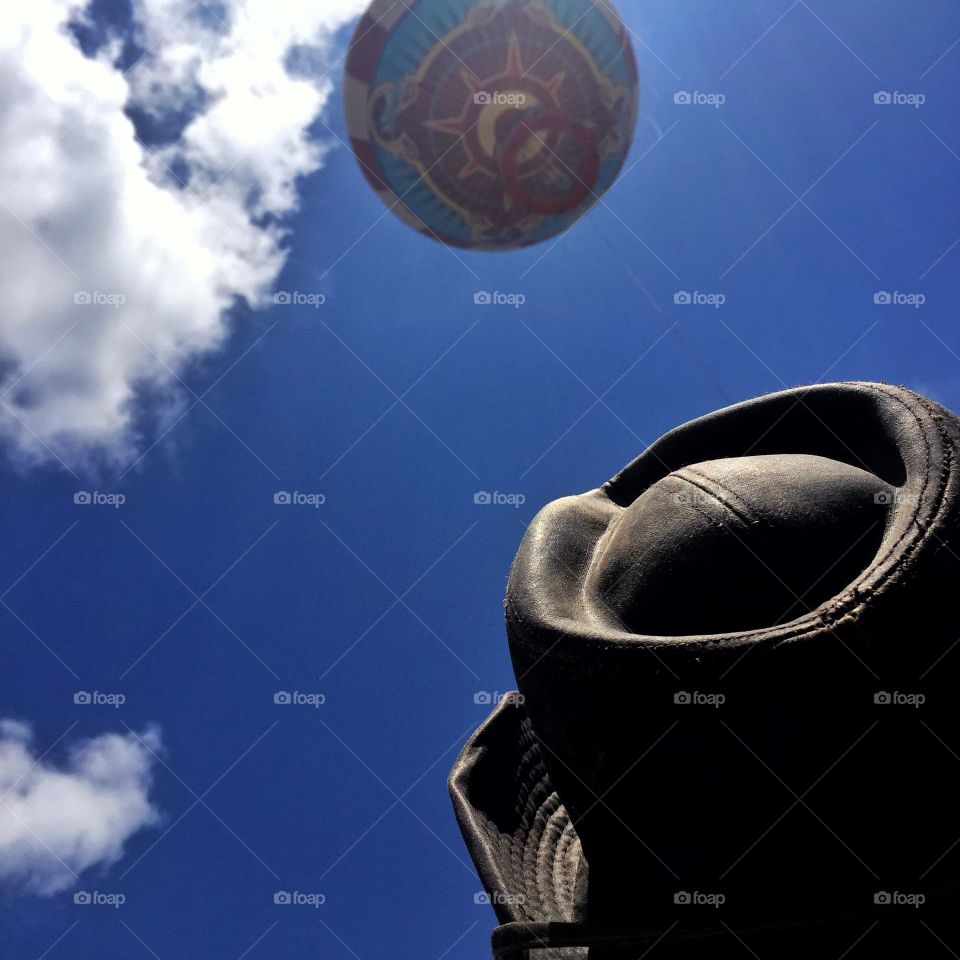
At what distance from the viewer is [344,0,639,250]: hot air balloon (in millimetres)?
5871

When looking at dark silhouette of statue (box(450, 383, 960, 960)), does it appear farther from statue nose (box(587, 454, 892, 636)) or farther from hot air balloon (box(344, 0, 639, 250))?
hot air balloon (box(344, 0, 639, 250))

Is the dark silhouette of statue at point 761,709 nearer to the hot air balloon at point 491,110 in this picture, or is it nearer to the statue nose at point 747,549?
the statue nose at point 747,549

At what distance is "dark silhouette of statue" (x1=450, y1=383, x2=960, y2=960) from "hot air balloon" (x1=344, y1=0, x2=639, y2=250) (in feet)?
11.4

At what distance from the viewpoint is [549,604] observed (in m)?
3.36

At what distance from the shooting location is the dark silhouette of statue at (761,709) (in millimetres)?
2746

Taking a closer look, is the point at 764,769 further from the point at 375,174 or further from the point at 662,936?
the point at 375,174

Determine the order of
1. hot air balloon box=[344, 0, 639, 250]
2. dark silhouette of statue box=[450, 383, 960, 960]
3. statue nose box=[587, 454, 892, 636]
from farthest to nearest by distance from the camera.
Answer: hot air balloon box=[344, 0, 639, 250]
statue nose box=[587, 454, 892, 636]
dark silhouette of statue box=[450, 383, 960, 960]

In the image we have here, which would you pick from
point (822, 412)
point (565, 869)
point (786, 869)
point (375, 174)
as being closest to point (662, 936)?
point (786, 869)

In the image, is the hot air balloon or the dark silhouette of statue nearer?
the dark silhouette of statue

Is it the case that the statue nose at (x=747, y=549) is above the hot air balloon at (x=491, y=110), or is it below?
below

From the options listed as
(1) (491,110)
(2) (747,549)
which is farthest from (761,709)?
(1) (491,110)

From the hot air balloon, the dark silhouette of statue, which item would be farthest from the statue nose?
the hot air balloon

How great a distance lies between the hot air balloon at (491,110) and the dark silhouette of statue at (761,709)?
3.47 m

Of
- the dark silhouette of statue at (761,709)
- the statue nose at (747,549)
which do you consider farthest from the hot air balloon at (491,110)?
the statue nose at (747,549)
